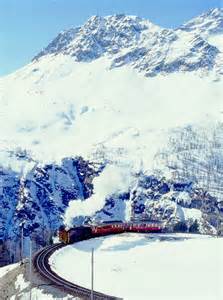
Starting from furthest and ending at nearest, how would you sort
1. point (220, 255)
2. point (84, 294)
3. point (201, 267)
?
point (220, 255) < point (201, 267) < point (84, 294)

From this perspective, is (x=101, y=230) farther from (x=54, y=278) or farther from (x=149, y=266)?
(x=54, y=278)

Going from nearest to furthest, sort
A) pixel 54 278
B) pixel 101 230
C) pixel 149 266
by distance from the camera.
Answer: pixel 54 278, pixel 149 266, pixel 101 230

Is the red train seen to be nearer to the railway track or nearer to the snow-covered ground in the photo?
the snow-covered ground

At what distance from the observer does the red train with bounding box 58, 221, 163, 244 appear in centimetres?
14350

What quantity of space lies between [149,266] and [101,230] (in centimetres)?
4428

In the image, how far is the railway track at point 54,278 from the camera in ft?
287

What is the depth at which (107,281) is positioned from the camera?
326ft

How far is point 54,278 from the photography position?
101m

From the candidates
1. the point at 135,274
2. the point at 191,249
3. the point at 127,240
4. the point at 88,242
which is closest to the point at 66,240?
the point at 88,242

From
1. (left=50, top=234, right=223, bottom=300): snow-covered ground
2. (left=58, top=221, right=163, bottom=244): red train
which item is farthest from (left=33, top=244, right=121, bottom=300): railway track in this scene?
(left=58, top=221, right=163, bottom=244): red train

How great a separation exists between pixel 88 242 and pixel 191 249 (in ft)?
82.0

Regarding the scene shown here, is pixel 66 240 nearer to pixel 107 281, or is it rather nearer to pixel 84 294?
pixel 107 281

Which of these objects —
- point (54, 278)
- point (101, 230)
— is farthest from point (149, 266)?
point (101, 230)

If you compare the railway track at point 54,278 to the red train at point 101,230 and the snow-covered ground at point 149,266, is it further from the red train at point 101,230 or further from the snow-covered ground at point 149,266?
the red train at point 101,230
